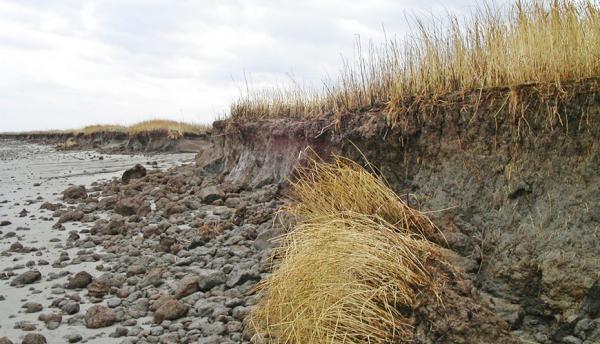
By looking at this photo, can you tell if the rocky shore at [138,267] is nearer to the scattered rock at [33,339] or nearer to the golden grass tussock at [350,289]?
the scattered rock at [33,339]

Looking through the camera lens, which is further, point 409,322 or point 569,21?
point 569,21

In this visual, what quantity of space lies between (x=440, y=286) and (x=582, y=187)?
182cm

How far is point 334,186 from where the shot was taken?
5.30 meters

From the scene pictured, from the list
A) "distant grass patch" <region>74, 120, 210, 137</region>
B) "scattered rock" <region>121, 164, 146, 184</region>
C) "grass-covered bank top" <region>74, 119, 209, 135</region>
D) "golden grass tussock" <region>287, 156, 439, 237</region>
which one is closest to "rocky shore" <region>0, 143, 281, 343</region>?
"golden grass tussock" <region>287, 156, 439, 237</region>

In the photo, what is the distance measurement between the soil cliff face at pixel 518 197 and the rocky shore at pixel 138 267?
6.86 feet

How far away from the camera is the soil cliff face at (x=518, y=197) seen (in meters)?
3.96

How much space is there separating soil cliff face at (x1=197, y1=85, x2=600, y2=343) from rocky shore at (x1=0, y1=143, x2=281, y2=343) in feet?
6.86

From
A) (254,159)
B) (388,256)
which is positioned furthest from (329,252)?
(254,159)

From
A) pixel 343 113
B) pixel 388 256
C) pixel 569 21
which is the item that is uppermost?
pixel 569 21

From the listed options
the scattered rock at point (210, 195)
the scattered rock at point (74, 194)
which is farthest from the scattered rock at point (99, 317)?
the scattered rock at point (74, 194)

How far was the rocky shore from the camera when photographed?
4.40 metres

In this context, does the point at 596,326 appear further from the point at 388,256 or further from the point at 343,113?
the point at 343,113

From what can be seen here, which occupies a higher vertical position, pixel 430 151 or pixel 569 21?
pixel 569 21

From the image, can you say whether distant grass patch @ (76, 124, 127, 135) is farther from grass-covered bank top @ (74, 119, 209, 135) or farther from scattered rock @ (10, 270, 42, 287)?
scattered rock @ (10, 270, 42, 287)
